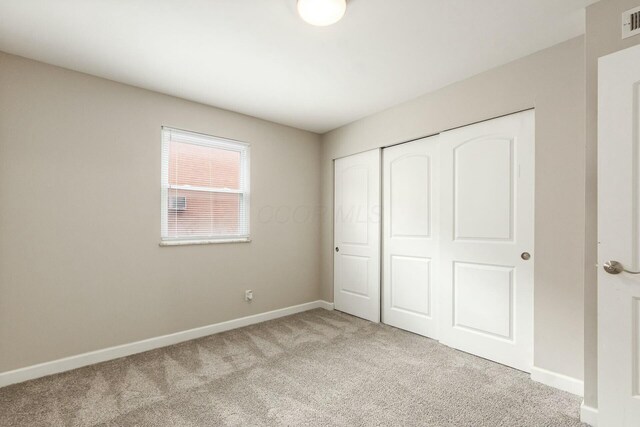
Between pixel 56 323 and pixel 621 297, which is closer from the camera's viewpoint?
pixel 621 297

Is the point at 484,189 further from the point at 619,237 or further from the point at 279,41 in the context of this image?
the point at 279,41

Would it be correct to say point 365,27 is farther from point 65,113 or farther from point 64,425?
point 64,425

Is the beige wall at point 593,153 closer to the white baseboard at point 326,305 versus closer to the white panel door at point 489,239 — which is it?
the white panel door at point 489,239

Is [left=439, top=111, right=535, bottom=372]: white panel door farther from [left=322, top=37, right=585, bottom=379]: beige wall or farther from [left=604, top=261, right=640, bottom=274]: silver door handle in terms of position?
[left=604, top=261, right=640, bottom=274]: silver door handle

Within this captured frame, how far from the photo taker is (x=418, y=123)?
129 inches

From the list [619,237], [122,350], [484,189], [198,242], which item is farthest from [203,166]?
[619,237]

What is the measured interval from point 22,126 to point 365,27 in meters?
2.73

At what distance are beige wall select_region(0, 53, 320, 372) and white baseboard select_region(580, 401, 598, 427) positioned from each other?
121 inches

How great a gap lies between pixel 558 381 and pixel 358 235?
7.74ft

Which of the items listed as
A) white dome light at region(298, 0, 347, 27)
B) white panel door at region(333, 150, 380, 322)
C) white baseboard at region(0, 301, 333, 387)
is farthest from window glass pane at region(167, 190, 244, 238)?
white dome light at region(298, 0, 347, 27)

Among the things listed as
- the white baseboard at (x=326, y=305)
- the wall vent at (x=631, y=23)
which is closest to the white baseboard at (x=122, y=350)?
the white baseboard at (x=326, y=305)

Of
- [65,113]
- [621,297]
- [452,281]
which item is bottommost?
[452,281]

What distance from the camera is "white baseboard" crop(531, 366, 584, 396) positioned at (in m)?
2.17

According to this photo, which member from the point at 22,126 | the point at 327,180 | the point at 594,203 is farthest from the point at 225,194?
the point at 594,203
